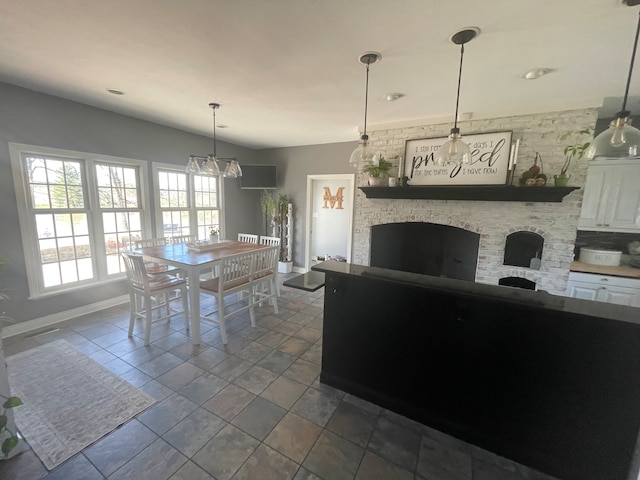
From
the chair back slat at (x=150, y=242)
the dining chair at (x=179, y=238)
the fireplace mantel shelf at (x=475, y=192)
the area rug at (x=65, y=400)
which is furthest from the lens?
the dining chair at (x=179, y=238)

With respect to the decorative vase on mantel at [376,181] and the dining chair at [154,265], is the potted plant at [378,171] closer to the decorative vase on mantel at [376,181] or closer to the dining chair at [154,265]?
the decorative vase on mantel at [376,181]

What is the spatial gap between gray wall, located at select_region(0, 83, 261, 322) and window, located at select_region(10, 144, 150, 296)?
0.25 feet

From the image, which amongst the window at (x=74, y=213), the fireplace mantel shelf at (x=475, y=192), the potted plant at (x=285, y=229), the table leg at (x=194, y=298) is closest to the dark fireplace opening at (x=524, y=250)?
the fireplace mantel shelf at (x=475, y=192)

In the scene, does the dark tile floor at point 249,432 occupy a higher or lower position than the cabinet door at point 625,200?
lower

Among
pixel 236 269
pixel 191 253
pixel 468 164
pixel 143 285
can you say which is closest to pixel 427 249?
pixel 468 164

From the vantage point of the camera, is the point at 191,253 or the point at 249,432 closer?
the point at 249,432

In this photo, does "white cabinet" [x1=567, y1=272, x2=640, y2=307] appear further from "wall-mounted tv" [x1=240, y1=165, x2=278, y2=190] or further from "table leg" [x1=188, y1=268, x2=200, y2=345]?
"wall-mounted tv" [x1=240, y1=165, x2=278, y2=190]

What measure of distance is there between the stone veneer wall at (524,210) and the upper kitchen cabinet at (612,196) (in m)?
0.65

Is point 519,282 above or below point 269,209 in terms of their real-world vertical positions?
below

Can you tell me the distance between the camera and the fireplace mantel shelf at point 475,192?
2.71 metres

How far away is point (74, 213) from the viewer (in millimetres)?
3119

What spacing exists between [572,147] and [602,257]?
1.55 m

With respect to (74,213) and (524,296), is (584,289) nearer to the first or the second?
(524,296)

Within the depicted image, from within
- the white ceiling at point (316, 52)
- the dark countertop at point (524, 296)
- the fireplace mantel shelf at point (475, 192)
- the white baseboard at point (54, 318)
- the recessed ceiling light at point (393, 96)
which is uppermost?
the recessed ceiling light at point (393, 96)
